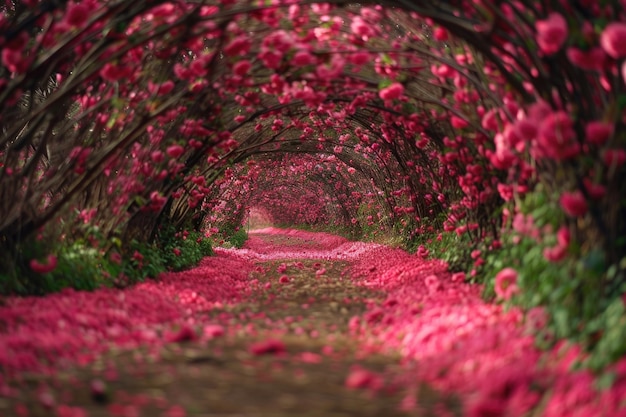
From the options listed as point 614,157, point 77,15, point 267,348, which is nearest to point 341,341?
point 267,348

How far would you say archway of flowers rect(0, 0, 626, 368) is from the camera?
3436mm

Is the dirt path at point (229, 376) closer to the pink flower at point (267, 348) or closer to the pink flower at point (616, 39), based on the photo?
the pink flower at point (267, 348)

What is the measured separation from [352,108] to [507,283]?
393cm

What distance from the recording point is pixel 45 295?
543 centimetres

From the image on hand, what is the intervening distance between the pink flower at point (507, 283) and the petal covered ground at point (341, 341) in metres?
0.17

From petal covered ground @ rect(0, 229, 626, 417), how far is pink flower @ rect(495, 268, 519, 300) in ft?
0.55

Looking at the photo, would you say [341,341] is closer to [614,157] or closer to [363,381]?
[363,381]

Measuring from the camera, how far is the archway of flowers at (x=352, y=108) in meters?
3.44

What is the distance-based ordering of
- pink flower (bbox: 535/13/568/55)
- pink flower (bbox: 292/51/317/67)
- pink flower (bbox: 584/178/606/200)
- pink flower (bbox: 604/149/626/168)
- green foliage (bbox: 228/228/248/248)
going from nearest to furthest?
pink flower (bbox: 535/13/568/55)
pink flower (bbox: 604/149/626/168)
pink flower (bbox: 584/178/606/200)
pink flower (bbox: 292/51/317/67)
green foliage (bbox: 228/228/248/248)

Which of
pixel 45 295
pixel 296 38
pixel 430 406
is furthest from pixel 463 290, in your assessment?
pixel 45 295

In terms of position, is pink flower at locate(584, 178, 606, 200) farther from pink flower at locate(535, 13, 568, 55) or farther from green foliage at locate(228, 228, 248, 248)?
green foliage at locate(228, 228, 248, 248)

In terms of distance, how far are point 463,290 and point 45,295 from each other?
3.85m

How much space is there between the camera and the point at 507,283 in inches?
170

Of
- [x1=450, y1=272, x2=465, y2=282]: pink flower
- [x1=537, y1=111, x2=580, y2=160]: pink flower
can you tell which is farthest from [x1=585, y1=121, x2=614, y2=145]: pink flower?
[x1=450, y1=272, x2=465, y2=282]: pink flower
